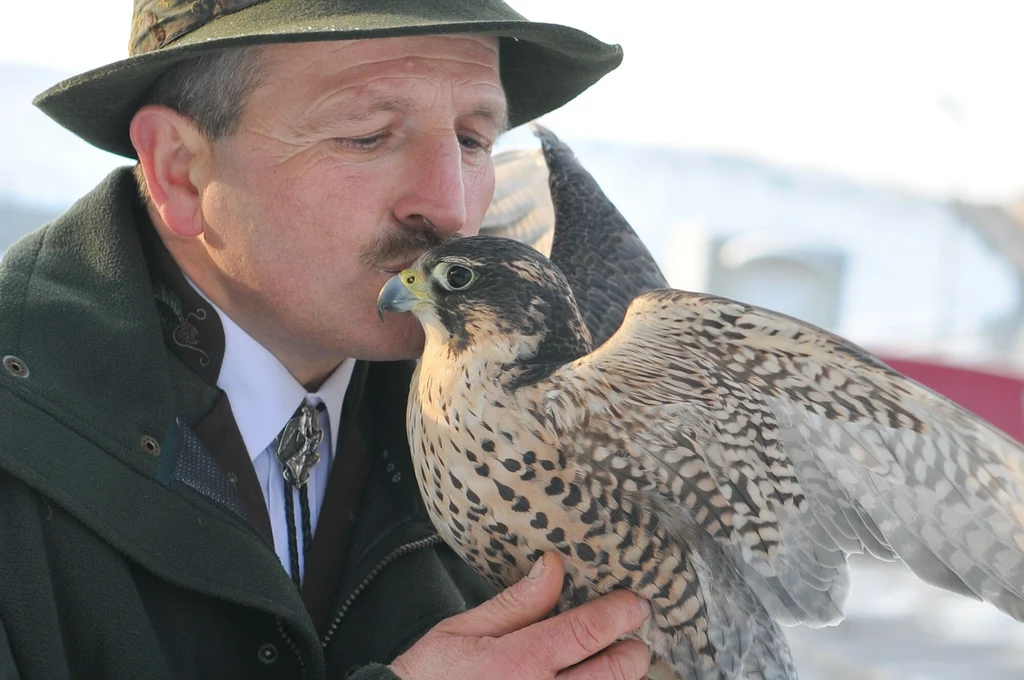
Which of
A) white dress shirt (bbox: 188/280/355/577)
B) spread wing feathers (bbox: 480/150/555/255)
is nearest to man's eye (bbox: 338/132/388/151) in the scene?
white dress shirt (bbox: 188/280/355/577)

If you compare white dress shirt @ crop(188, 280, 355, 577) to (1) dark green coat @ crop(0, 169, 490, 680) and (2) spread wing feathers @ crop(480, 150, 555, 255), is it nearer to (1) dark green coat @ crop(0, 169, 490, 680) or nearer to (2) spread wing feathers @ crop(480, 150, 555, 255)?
(1) dark green coat @ crop(0, 169, 490, 680)

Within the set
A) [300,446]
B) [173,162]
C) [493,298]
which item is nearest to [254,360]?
[300,446]

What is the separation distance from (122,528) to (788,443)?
3.30 feet

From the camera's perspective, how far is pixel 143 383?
1626mm

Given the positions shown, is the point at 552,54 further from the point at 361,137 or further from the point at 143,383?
the point at 143,383

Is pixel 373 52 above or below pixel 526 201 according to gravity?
above

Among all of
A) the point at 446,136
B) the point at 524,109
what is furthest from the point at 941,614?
the point at 446,136

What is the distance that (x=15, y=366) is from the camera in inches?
60.2

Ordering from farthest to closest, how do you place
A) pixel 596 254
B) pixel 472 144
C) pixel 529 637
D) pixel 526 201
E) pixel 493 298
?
pixel 526 201, pixel 596 254, pixel 472 144, pixel 493 298, pixel 529 637

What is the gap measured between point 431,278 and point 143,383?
0.49 m

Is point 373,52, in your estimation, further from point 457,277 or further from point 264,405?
point 264,405

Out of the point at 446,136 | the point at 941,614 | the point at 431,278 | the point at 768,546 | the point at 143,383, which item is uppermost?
the point at 446,136

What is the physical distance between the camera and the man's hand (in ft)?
4.84

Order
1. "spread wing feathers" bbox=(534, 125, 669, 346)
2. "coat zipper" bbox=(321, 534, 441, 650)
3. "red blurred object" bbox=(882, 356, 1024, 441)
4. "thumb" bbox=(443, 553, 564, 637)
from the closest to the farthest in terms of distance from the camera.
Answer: "thumb" bbox=(443, 553, 564, 637)
"coat zipper" bbox=(321, 534, 441, 650)
"spread wing feathers" bbox=(534, 125, 669, 346)
"red blurred object" bbox=(882, 356, 1024, 441)
